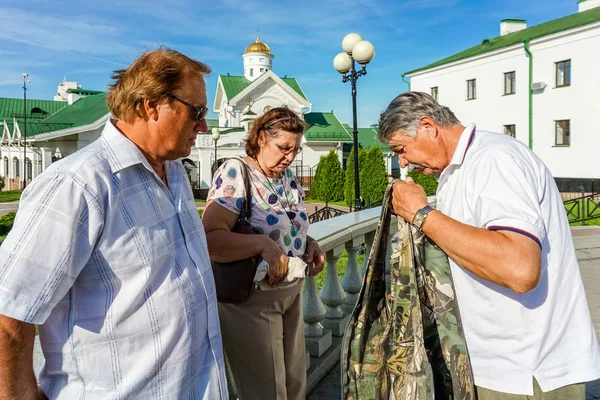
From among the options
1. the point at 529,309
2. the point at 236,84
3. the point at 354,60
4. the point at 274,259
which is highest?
the point at 236,84

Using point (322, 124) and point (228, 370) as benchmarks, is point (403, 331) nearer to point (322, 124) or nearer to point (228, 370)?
point (228, 370)

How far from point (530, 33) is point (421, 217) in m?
32.0

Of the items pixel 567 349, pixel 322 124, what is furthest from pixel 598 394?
pixel 322 124

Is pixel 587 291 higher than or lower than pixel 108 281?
lower

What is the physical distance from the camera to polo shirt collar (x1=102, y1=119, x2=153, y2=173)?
1.61 metres

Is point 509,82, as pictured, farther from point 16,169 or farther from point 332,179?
point 16,169

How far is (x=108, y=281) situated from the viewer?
5.04 ft

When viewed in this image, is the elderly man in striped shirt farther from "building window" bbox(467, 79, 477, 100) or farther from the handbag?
"building window" bbox(467, 79, 477, 100)

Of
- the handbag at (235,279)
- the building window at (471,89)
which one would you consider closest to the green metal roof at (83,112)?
the building window at (471,89)

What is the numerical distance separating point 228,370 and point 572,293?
164cm

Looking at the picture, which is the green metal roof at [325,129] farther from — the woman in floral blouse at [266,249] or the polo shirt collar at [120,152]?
the polo shirt collar at [120,152]

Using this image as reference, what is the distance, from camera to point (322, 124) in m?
42.2

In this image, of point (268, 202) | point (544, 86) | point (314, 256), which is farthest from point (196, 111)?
point (544, 86)

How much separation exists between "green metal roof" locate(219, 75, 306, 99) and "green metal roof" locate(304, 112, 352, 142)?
230 centimetres
